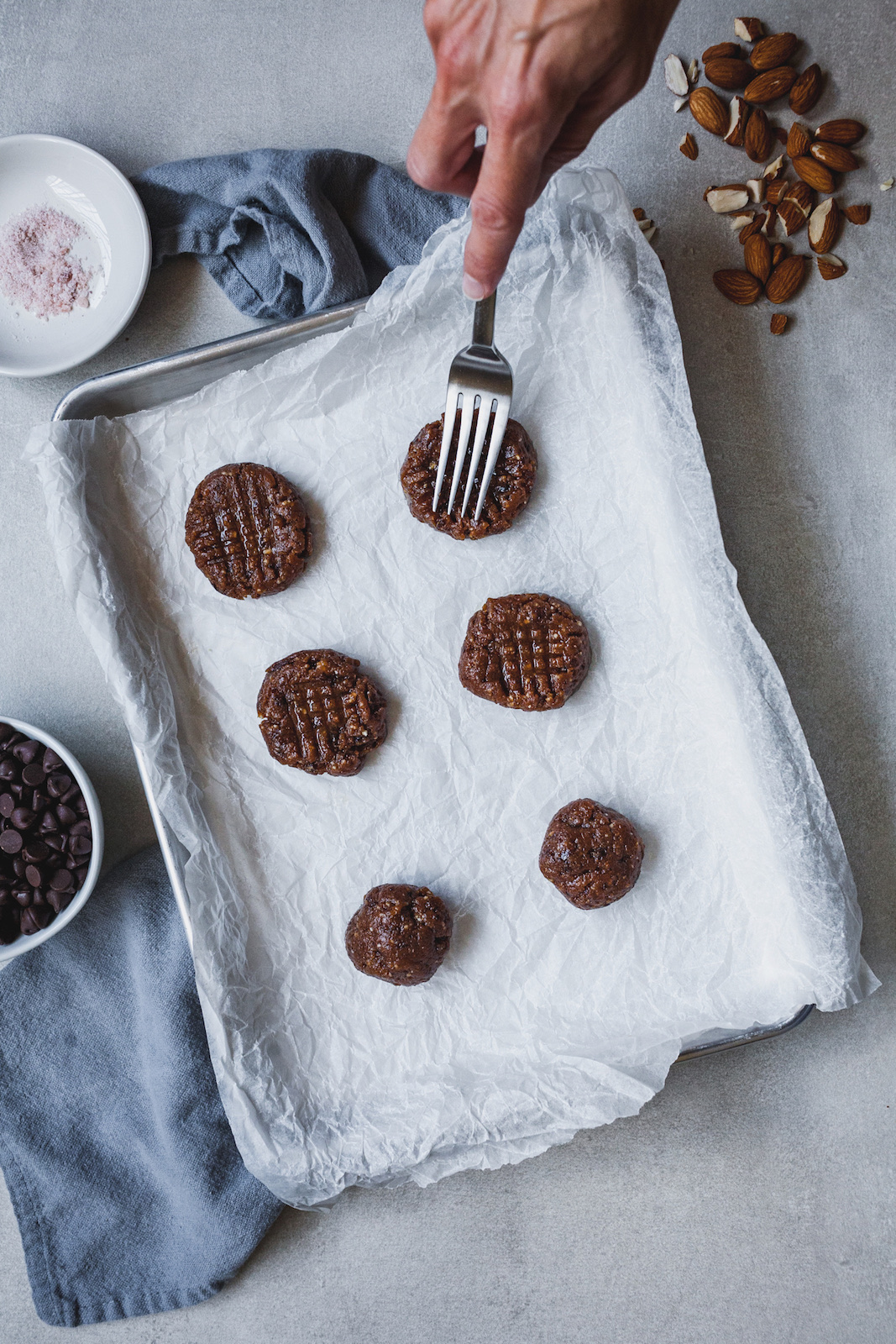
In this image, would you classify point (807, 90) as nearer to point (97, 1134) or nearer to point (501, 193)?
point (501, 193)

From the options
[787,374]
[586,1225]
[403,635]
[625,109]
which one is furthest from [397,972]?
[625,109]

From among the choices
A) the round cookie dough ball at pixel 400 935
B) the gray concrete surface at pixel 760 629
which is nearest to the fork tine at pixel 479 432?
the gray concrete surface at pixel 760 629

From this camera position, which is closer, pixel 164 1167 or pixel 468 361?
pixel 468 361

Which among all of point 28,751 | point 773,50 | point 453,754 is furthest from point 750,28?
point 28,751

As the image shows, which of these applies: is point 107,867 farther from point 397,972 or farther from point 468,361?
point 468,361

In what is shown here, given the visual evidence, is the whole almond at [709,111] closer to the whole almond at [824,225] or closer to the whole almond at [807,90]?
the whole almond at [807,90]

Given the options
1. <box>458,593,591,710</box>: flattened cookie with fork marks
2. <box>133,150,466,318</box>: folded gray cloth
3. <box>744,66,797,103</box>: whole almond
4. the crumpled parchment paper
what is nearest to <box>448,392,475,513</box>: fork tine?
the crumpled parchment paper
